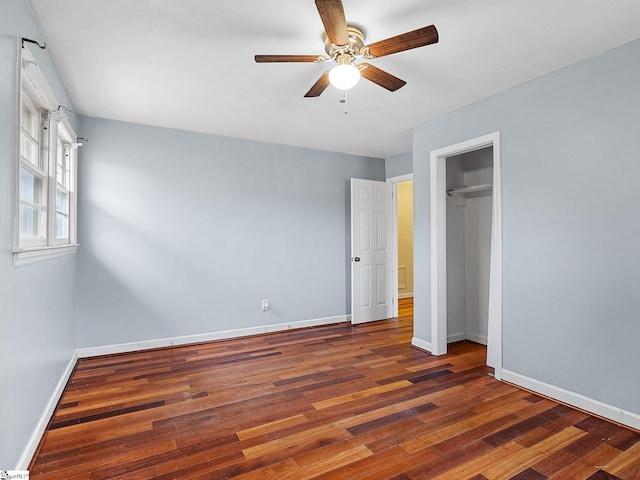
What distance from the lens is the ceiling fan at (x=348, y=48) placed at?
5.58 ft

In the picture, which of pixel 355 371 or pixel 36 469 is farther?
pixel 355 371

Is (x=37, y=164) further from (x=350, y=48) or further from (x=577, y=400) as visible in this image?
(x=577, y=400)

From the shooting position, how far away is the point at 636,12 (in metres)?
1.99

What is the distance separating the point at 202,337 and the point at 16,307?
256 cm

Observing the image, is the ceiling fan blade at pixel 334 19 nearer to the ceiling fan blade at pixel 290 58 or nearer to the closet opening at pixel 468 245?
the ceiling fan blade at pixel 290 58

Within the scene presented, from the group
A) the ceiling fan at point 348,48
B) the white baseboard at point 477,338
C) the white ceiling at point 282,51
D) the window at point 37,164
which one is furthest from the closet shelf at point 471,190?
the window at point 37,164

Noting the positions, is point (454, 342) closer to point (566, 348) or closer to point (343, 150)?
point (566, 348)

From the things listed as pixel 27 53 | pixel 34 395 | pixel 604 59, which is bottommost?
pixel 34 395

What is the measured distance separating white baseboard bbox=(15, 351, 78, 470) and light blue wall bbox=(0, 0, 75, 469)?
0.15 ft

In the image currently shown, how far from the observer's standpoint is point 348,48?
207cm

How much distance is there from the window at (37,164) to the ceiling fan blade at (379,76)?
6.15 feet

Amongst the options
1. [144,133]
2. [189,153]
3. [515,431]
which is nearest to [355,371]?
[515,431]

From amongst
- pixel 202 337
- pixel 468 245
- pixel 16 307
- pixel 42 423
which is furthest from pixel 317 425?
pixel 468 245

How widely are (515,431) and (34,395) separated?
2968 millimetres
